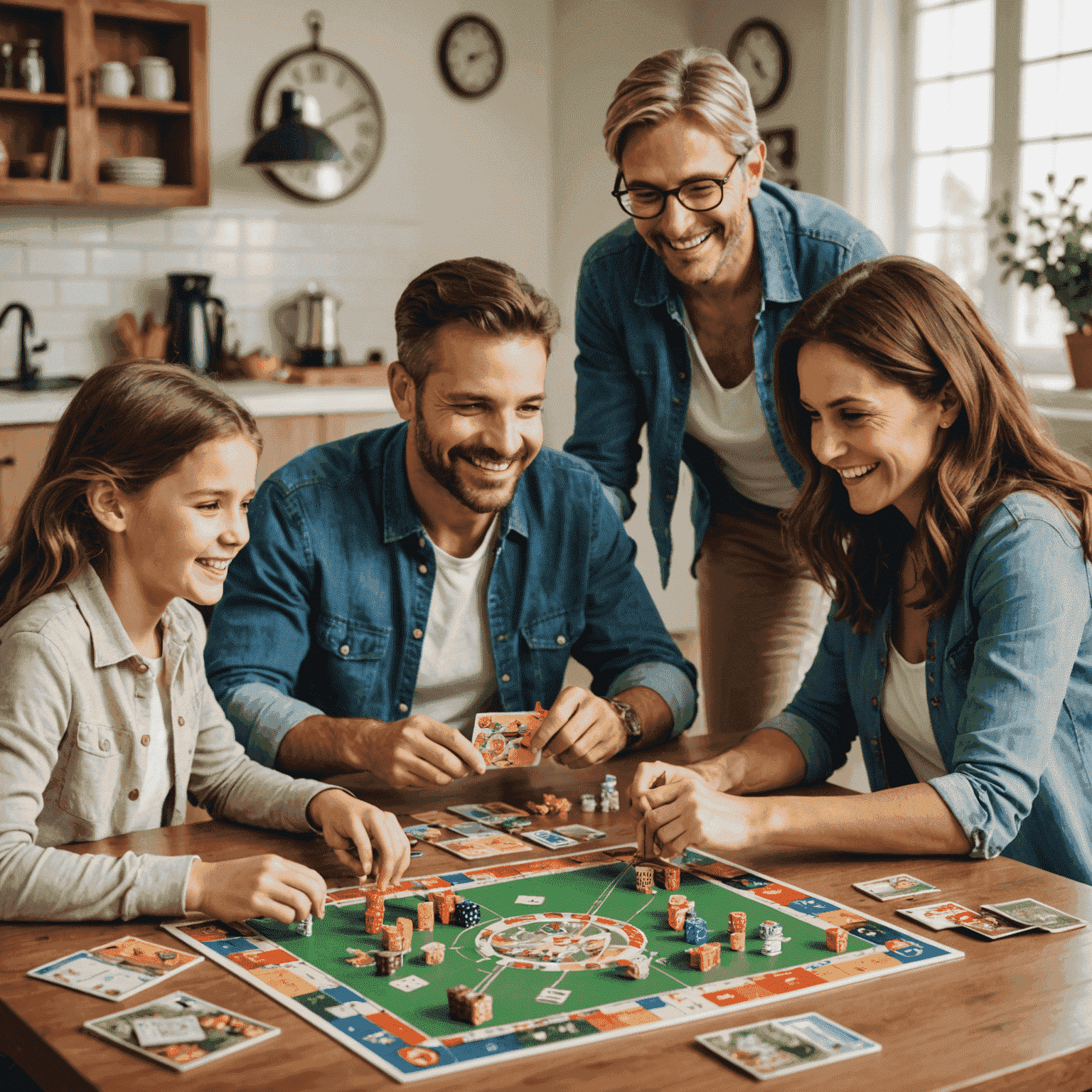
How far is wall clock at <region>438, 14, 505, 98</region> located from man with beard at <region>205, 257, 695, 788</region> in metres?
4.17

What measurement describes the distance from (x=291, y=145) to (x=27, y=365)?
1.31 meters

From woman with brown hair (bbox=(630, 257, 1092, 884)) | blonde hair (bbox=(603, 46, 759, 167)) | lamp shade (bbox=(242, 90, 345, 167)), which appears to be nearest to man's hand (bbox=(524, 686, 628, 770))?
woman with brown hair (bbox=(630, 257, 1092, 884))

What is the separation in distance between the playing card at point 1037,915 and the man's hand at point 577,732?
631 millimetres

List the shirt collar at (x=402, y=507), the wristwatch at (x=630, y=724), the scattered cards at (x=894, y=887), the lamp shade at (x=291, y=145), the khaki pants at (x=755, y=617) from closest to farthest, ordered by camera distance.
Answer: the scattered cards at (x=894, y=887) < the wristwatch at (x=630, y=724) < the shirt collar at (x=402, y=507) < the khaki pants at (x=755, y=617) < the lamp shade at (x=291, y=145)

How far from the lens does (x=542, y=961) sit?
51.6 inches

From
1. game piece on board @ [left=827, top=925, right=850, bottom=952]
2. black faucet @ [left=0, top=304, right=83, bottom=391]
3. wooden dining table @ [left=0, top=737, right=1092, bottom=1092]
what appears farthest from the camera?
black faucet @ [left=0, top=304, right=83, bottom=391]

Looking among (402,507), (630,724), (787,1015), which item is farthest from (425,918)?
(402,507)

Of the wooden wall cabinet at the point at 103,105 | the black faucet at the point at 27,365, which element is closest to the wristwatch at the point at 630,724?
the black faucet at the point at 27,365

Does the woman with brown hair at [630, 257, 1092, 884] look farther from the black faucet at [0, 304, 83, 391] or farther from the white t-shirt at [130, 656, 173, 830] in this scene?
the black faucet at [0, 304, 83, 391]

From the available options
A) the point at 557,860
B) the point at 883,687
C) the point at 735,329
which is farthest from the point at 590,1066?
the point at 735,329

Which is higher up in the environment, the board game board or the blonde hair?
the blonde hair

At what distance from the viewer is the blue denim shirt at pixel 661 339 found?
2525mm

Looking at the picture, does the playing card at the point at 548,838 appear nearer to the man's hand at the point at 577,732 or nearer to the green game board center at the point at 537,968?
the green game board center at the point at 537,968

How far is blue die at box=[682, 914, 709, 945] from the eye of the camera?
4.42 ft
